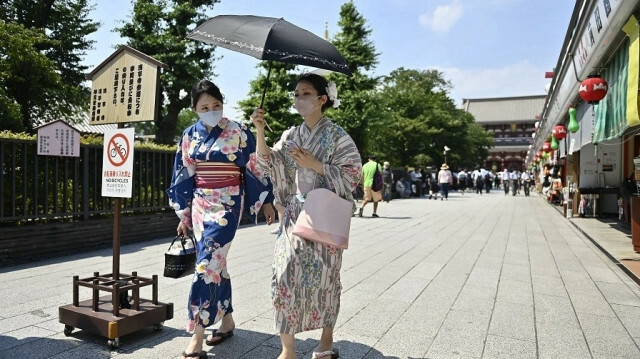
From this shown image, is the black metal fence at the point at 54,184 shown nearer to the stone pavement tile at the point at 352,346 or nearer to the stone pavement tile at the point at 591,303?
the stone pavement tile at the point at 352,346

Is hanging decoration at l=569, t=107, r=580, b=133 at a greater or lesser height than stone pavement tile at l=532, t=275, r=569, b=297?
greater

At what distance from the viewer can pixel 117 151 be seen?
3416 millimetres

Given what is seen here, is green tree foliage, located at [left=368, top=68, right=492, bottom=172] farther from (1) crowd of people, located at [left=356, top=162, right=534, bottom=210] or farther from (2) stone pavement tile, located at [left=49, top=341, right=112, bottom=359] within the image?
(2) stone pavement tile, located at [left=49, top=341, right=112, bottom=359]

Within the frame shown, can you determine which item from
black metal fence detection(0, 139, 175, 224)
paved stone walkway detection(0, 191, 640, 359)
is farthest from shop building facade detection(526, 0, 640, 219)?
black metal fence detection(0, 139, 175, 224)

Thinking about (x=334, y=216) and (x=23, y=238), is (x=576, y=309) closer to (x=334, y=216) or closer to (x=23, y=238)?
(x=334, y=216)

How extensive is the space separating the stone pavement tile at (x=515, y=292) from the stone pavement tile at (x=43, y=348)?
3811mm

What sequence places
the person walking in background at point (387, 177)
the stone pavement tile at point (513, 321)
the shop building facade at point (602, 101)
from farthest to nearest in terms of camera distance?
the person walking in background at point (387, 177) < the shop building facade at point (602, 101) < the stone pavement tile at point (513, 321)

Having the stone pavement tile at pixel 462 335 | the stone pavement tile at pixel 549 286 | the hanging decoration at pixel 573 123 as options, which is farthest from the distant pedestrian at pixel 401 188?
the stone pavement tile at pixel 462 335

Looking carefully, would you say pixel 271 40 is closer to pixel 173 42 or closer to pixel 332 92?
pixel 332 92

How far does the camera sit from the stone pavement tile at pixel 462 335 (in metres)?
3.11

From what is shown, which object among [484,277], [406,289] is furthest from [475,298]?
[484,277]

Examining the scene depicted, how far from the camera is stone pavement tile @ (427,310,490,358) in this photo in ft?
10.2

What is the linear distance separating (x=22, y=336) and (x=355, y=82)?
83.2ft

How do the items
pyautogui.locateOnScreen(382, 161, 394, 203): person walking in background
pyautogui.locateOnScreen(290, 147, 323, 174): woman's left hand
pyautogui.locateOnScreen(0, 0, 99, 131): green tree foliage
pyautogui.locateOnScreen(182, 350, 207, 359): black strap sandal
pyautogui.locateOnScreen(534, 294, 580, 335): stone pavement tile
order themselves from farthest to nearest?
pyautogui.locateOnScreen(382, 161, 394, 203): person walking in background < pyautogui.locateOnScreen(0, 0, 99, 131): green tree foliage < pyautogui.locateOnScreen(534, 294, 580, 335): stone pavement tile < pyautogui.locateOnScreen(182, 350, 207, 359): black strap sandal < pyautogui.locateOnScreen(290, 147, 323, 174): woman's left hand
